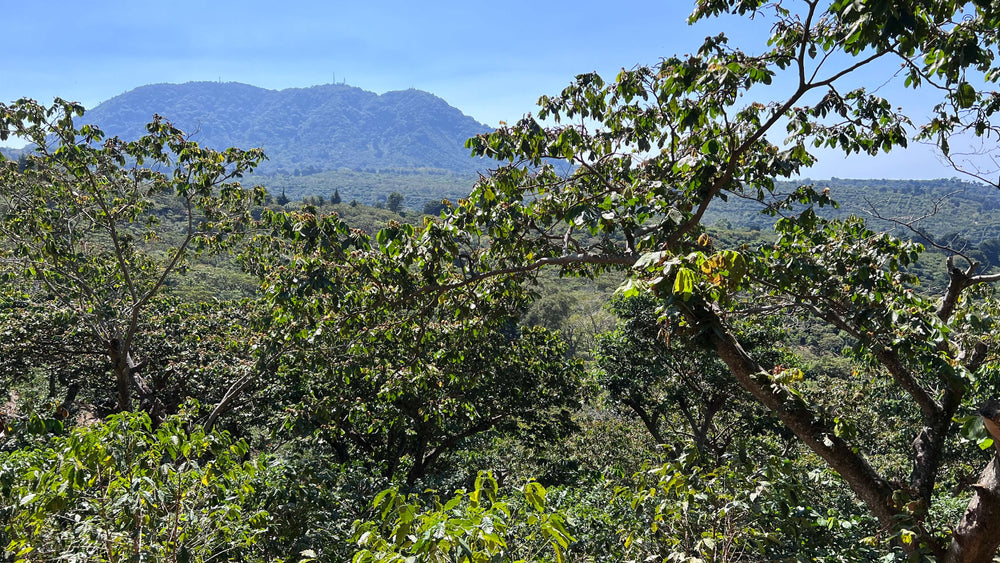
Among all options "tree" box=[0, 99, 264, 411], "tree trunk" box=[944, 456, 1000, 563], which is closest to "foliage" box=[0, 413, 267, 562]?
"tree trunk" box=[944, 456, 1000, 563]

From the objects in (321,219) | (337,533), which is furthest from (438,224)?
(337,533)

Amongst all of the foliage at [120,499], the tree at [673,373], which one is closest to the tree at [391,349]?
the tree at [673,373]

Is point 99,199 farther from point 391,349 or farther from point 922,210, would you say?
point 922,210

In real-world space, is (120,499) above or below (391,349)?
above

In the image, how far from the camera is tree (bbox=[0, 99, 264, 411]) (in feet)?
26.1

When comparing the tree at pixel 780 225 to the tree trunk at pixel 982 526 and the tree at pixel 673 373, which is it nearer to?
the tree trunk at pixel 982 526

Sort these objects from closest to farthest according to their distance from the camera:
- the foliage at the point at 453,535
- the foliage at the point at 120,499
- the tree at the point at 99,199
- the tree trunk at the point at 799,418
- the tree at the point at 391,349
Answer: the foliage at the point at 453,535 → the foliage at the point at 120,499 → the tree trunk at the point at 799,418 → the tree at the point at 391,349 → the tree at the point at 99,199

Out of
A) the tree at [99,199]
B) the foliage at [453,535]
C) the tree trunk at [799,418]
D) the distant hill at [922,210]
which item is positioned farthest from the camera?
the tree at [99,199]

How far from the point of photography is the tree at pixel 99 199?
7.96 metres

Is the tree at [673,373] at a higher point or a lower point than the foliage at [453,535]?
lower

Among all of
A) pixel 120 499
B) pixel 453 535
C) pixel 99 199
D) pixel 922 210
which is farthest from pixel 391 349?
pixel 922 210

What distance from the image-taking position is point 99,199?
8.13 metres

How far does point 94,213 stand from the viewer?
30.3 feet

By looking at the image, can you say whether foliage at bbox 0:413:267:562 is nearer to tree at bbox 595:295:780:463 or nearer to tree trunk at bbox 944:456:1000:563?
tree trunk at bbox 944:456:1000:563
